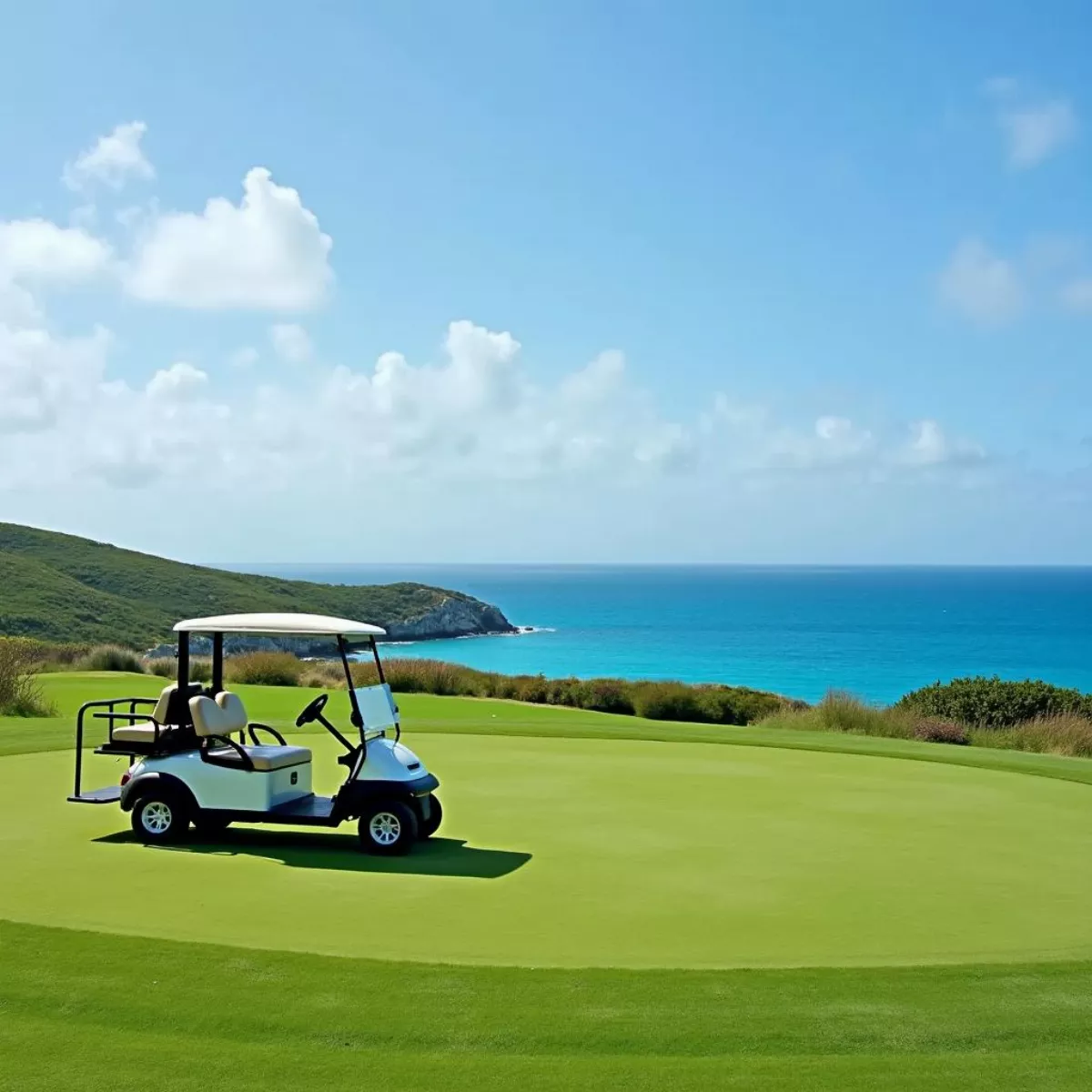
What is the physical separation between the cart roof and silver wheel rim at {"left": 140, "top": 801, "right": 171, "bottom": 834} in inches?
57.9

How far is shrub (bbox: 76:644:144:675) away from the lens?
30.7 m

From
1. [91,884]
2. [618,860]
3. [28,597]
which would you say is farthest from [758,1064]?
[28,597]

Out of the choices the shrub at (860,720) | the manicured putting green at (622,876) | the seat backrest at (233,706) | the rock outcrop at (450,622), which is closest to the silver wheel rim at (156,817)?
the manicured putting green at (622,876)

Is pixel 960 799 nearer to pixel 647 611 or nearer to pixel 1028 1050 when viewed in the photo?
pixel 1028 1050

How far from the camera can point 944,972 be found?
6.66 metres

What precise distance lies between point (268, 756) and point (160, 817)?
1004 millimetres

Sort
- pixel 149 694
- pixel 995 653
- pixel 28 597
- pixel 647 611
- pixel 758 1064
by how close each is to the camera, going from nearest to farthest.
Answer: pixel 758 1064 → pixel 149 694 → pixel 28 597 → pixel 995 653 → pixel 647 611

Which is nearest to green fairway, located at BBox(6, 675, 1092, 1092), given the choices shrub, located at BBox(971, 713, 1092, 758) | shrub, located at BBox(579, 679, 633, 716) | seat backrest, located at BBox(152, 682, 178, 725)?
seat backrest, located at BBox(152, 682, 178, 725)

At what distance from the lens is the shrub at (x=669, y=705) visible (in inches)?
988

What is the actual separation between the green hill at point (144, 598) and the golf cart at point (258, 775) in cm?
5957

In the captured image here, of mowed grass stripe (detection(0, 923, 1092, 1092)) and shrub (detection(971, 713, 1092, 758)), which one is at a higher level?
shrub (detection(971, 713, 1092, 758))

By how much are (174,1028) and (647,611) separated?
17847 centimetres

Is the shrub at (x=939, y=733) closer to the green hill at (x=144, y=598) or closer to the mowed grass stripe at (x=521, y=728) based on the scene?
the mowed grass stripe at (x=521, y=728)

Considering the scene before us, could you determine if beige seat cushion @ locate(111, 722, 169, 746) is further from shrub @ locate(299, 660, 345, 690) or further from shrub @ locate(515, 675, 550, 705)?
shrub @ locate(515, 675, 550, 705)
